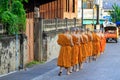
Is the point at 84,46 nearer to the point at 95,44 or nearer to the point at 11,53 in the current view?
the point at 11,53

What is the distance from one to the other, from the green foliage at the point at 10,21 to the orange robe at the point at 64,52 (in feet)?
6.18

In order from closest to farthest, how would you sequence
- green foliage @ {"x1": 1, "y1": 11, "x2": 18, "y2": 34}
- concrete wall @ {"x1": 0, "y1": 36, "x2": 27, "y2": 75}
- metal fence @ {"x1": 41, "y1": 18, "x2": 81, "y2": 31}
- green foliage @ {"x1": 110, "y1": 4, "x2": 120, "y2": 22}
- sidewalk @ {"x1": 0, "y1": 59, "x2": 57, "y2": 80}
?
1. sidewalk @ {"x1": 0, "y1": 59, "x2": 57, "y2": 80}
2. concrete wall @ {"x1": 0, "y1": 36, "x2": 27, "y2": 75}
3. green foliage @ {"x1": 1, "y1": 11, "x2": 18, "y2": 34}
4. metal fence @ {"x1": 41, "y1": 18, "x2": 81, "y2": 31}
5. green foliage @ {"x1": 110, "y1": 4, "x2": 120, "y2": 22}

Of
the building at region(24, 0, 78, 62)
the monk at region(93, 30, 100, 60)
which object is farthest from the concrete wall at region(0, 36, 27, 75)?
the monk at region(93, 30, 100, 60)

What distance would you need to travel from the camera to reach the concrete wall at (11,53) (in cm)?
1842

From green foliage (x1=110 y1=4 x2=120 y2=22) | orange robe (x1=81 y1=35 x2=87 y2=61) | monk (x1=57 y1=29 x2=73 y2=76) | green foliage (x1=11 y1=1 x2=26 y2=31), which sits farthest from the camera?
green foliage (x1=110 y1=4 x2=120 y2=22)

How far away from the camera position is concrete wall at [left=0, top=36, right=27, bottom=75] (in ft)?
60.4

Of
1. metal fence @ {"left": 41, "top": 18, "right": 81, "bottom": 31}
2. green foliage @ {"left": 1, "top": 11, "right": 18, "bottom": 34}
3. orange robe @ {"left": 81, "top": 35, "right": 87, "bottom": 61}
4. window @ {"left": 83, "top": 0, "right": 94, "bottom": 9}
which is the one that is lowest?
orange robe @ {"left": 81, "top": 35, "right": 87, "bottom": 61}

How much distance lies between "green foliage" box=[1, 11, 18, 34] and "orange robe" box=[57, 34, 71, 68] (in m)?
1.88

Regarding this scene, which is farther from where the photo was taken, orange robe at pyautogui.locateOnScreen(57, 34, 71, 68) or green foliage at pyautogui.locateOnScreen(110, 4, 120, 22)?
green foliage at pyautogui.locateOnScreen(110, 4, 120, 22)

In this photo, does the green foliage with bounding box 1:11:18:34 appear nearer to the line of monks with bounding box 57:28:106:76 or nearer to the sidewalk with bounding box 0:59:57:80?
the sidewalk with bounding box 0:59:57:80

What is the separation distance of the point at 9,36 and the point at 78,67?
4263 mm

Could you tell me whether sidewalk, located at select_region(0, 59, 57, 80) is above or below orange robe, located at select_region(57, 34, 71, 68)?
below

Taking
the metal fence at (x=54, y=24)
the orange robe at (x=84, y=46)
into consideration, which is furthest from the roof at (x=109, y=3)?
the orange robe at (x=84, y=46)

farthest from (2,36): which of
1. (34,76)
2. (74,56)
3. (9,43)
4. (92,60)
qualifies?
(92,60)
